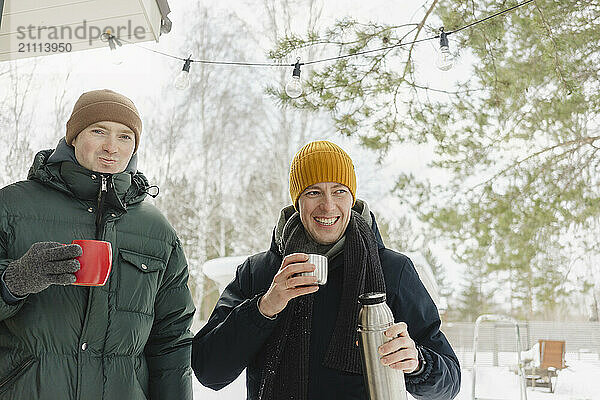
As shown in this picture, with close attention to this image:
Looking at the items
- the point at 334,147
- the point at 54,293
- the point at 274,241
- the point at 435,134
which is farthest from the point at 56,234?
the point at 435,134

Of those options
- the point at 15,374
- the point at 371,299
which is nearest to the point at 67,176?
the point at 15,374

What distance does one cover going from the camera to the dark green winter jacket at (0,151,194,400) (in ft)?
3.30

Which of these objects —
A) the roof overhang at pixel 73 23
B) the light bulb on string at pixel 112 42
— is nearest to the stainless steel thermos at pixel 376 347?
the roof overhang at pixel 73 23

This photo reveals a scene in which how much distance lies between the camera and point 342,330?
99 cm

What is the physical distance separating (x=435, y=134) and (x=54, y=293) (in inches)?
126

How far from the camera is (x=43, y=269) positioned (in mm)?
916

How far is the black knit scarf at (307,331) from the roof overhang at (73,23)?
131cm

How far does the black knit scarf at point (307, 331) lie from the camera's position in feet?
3.21

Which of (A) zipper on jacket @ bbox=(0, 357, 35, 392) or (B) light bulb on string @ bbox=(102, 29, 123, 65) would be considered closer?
(A) zipper on jacket @ bbox=(0, 357, 35, 392)

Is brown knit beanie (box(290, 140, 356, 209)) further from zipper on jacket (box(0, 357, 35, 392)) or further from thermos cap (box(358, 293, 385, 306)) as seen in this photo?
zipper on jacket (box(0, 357, 35, 392))

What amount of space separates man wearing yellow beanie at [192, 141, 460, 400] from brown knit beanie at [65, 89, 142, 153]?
345 mm

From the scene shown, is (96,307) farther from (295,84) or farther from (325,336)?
(295,84)

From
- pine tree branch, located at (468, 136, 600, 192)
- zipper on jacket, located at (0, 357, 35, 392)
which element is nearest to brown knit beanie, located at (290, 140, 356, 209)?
zipper on jacket, located at (0, 357, 35, 392)

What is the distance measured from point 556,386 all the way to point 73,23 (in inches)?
201
